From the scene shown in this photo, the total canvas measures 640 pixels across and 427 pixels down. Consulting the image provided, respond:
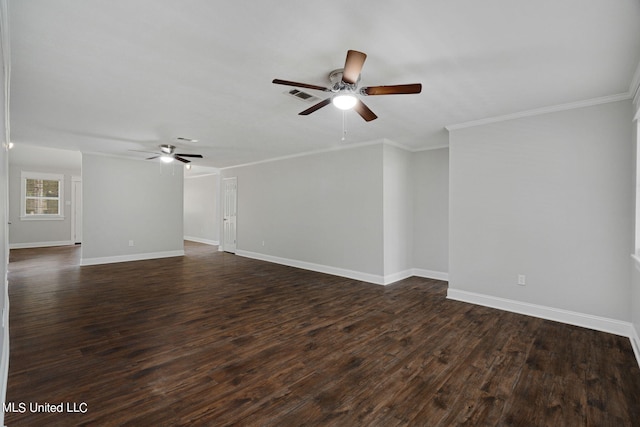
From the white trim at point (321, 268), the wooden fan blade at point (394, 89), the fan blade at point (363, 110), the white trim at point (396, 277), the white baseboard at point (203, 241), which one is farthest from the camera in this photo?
the white baseboard at point (203, 241)

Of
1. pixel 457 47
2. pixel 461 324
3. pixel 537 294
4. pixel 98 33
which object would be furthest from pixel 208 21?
pixel 537 294

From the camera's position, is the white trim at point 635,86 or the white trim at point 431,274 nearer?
the white trim at point 635,86

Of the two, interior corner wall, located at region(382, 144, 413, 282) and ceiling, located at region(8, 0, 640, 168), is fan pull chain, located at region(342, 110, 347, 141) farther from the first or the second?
interior corner wall, located at region(382, 144, 413, 282)

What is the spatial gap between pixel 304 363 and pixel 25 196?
11.2 meters

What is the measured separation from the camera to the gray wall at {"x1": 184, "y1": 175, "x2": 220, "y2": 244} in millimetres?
→ 10367

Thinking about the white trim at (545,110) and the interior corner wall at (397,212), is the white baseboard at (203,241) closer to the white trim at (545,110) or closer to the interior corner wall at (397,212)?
the interior corner wall at (397,212)

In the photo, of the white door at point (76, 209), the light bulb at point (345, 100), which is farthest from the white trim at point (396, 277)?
the white door at point (76, 209)

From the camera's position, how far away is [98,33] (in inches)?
84.2

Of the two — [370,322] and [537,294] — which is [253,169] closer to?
[370,322]

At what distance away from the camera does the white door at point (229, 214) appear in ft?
27.8

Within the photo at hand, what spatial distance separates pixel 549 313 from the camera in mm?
3604

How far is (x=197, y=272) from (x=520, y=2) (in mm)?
6120

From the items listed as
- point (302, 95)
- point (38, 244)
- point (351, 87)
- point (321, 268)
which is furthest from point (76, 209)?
point (351, 87)

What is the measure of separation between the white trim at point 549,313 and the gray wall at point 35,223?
1170cm
